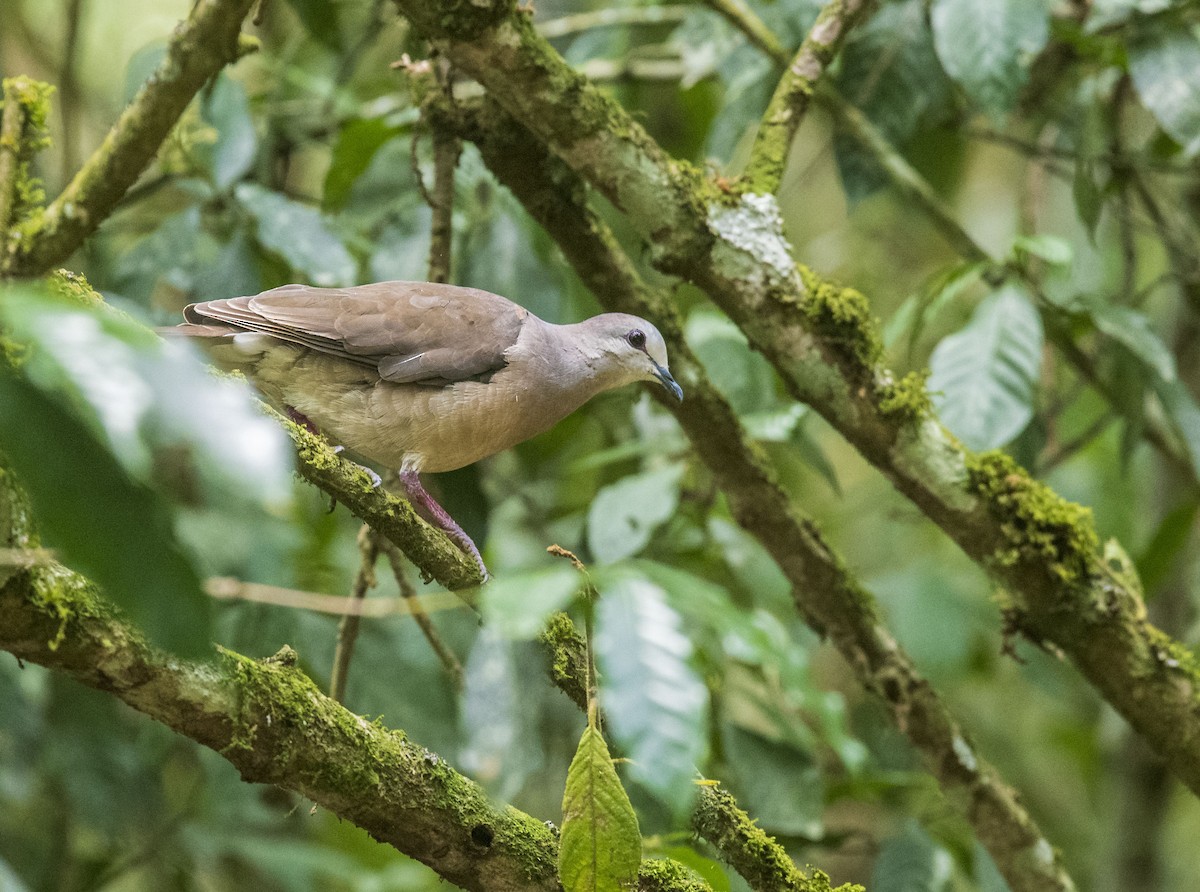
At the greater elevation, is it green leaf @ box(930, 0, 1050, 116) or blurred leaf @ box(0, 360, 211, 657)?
green leaf @ box(930, 0, 1050, 116)

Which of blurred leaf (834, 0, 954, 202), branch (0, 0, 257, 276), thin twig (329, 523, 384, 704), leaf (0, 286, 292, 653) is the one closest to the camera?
leaf (0, 286, 292, 653)

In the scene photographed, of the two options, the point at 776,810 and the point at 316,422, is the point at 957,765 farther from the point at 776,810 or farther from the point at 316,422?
the point at 316,422

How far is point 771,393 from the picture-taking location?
3.80 metres

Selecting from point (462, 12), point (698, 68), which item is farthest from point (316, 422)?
point (698, 68)

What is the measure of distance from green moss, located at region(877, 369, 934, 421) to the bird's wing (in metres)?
1.02

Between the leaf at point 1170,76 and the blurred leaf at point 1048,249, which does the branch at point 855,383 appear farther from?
the leaf at point 1170,76

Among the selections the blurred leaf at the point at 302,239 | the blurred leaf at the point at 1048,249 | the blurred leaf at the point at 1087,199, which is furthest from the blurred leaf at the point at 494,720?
the blurred leaf at the point at 1087,199

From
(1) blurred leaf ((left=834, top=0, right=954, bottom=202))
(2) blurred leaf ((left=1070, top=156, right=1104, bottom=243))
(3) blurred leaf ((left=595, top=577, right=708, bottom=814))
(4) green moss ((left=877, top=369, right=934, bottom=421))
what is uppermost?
(1) blurred leaf ((left=834, top=0, right=954, bottom=202))

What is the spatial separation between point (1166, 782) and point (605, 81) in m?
3.72

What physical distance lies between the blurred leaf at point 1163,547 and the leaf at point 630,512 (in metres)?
1.72

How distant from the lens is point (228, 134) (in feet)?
11.6

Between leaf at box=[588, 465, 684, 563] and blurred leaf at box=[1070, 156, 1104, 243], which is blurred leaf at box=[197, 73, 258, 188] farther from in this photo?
blurred leaf at box=[1070, 156, 1104, 243]

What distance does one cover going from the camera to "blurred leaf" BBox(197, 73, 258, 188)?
11.5ft

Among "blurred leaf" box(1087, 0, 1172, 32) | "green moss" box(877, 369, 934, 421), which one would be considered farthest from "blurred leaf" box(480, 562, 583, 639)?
"blurred leaf" box(1087, 0, 1172, 32)
